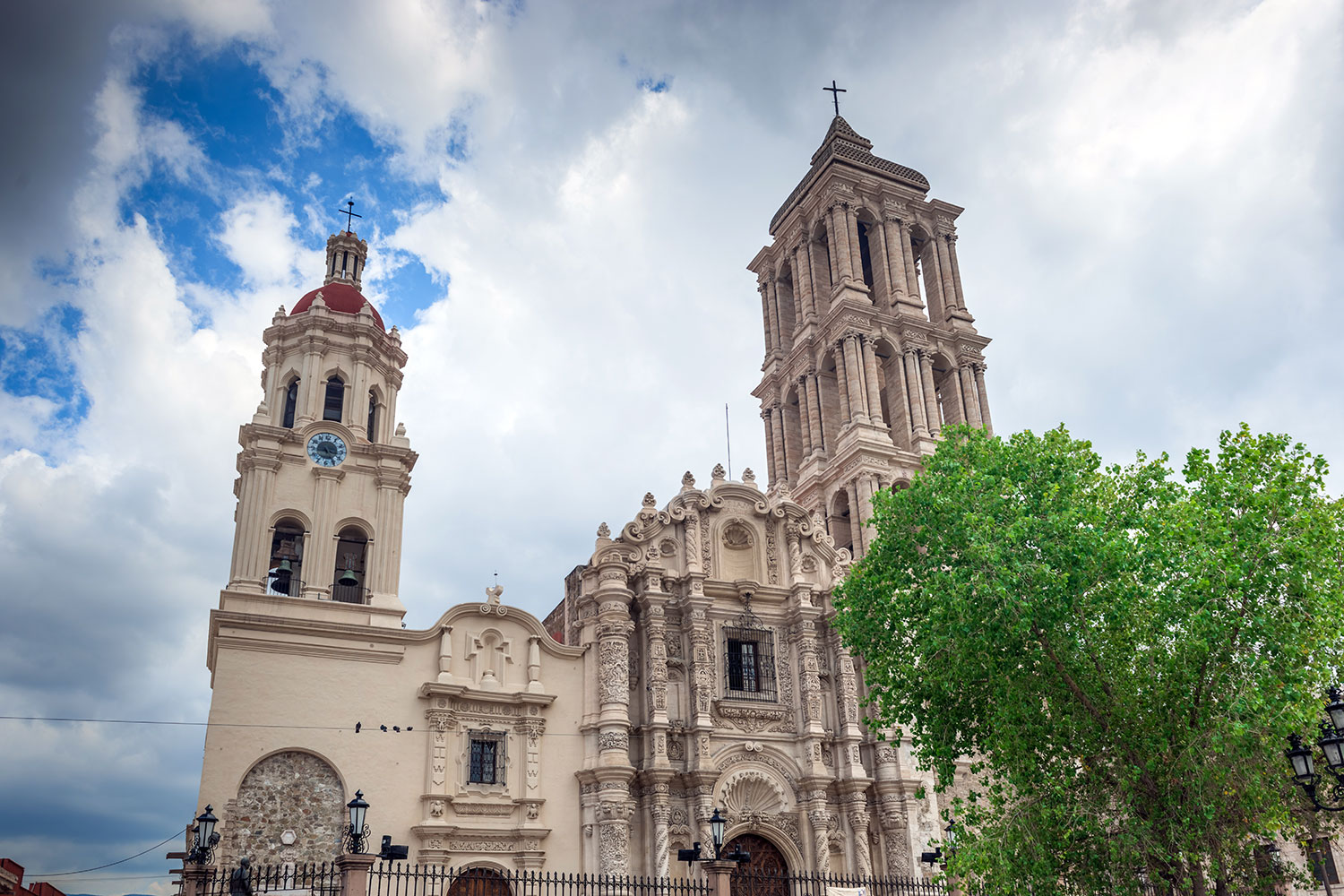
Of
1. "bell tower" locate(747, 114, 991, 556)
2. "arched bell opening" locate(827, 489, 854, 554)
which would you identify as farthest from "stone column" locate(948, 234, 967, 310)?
"arched bell opening" locate(827, 489, 854, 554)

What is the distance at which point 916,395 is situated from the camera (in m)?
40.3

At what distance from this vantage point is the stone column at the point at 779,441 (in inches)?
1728

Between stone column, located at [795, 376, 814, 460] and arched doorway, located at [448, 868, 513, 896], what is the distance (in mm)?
21750

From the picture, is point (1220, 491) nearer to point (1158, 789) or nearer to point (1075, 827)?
point (1158, 789)

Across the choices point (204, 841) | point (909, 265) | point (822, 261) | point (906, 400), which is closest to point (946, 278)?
point (909, 265)

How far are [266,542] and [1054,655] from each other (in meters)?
19.3

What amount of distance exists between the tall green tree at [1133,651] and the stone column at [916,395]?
1806 cm

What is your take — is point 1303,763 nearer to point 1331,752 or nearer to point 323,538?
point 1331,752

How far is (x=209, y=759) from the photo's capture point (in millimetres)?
22891

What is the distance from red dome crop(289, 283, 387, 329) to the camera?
3117 cm

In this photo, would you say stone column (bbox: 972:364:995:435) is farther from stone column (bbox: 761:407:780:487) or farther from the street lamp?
the street lamp

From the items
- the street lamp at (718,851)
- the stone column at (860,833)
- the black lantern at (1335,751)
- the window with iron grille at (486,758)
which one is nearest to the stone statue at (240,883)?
the window with iron grille at (486,758)

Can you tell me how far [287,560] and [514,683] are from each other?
21.9 ft

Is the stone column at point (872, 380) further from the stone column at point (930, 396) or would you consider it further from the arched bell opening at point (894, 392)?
the stone column at point (930, 396)
